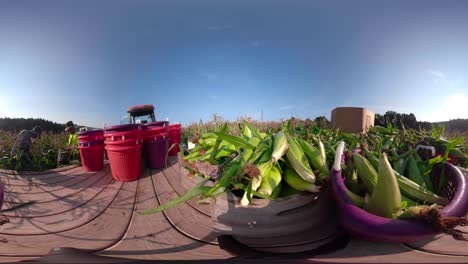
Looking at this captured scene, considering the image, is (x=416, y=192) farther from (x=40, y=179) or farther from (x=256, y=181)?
(x=40, y=179)

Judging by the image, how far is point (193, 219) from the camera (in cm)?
51

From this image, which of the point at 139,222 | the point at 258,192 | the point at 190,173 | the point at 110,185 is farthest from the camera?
the point at 110,185

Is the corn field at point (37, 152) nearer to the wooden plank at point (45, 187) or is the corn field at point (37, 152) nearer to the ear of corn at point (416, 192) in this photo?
the wooden plank at point (45, 187)

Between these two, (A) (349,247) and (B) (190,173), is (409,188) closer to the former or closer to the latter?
(A) (349,247)

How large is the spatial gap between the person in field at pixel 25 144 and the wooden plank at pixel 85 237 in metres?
0.39

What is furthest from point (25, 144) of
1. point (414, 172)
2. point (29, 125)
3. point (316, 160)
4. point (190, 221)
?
point (414, 172)

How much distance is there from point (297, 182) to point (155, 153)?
665mm

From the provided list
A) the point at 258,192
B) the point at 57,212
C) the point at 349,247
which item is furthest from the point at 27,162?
the point at 349,247

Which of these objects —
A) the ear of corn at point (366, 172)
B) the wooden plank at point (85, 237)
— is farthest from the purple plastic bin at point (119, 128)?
the ear of corn at point (366, 172)

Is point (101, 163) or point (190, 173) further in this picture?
point (101, 163)

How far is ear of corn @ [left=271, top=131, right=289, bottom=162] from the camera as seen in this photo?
0.45 metres

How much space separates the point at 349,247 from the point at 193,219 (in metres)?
0.30

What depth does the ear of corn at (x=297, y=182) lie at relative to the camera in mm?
429

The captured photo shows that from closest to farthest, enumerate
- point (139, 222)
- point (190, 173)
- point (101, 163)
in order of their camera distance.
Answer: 1. point (139, 222)
2. point (190, 173)
3. point (101, 163)
